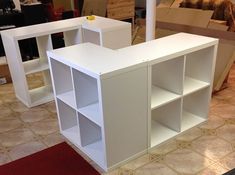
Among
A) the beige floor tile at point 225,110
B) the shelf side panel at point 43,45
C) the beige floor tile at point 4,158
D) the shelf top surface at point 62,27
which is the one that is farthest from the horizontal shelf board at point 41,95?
the beige floor tile at point 225,110

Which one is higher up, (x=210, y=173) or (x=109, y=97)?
(x=109, y=97)

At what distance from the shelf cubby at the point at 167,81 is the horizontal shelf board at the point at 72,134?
2.50ft

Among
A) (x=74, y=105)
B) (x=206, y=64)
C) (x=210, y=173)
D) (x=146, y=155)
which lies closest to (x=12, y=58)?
(x=74, y=105)

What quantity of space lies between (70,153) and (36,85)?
1.61m

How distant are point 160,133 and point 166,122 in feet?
0.47

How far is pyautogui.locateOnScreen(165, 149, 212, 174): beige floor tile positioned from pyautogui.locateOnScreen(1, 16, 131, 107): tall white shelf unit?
1345 mm

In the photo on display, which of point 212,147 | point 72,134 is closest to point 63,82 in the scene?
point 72,134

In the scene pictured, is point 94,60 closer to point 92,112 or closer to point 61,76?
point 92,112

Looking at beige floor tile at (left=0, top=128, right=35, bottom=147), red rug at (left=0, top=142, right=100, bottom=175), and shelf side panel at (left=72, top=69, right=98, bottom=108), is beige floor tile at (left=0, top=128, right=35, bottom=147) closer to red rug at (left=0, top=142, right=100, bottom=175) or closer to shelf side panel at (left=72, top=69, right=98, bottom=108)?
red rug at (left=0, top=142, right=100, bottom=175)

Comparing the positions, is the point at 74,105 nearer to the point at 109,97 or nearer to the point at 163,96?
the point at 109,97

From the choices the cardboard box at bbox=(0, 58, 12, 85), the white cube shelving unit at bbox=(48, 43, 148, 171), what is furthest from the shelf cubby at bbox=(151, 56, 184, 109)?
the cardboard box at bbox=(0, 58, 12, 85)

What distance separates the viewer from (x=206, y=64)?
2514 millimetres

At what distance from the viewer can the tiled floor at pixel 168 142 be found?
7.09ft

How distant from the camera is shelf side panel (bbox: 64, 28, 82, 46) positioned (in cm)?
330
